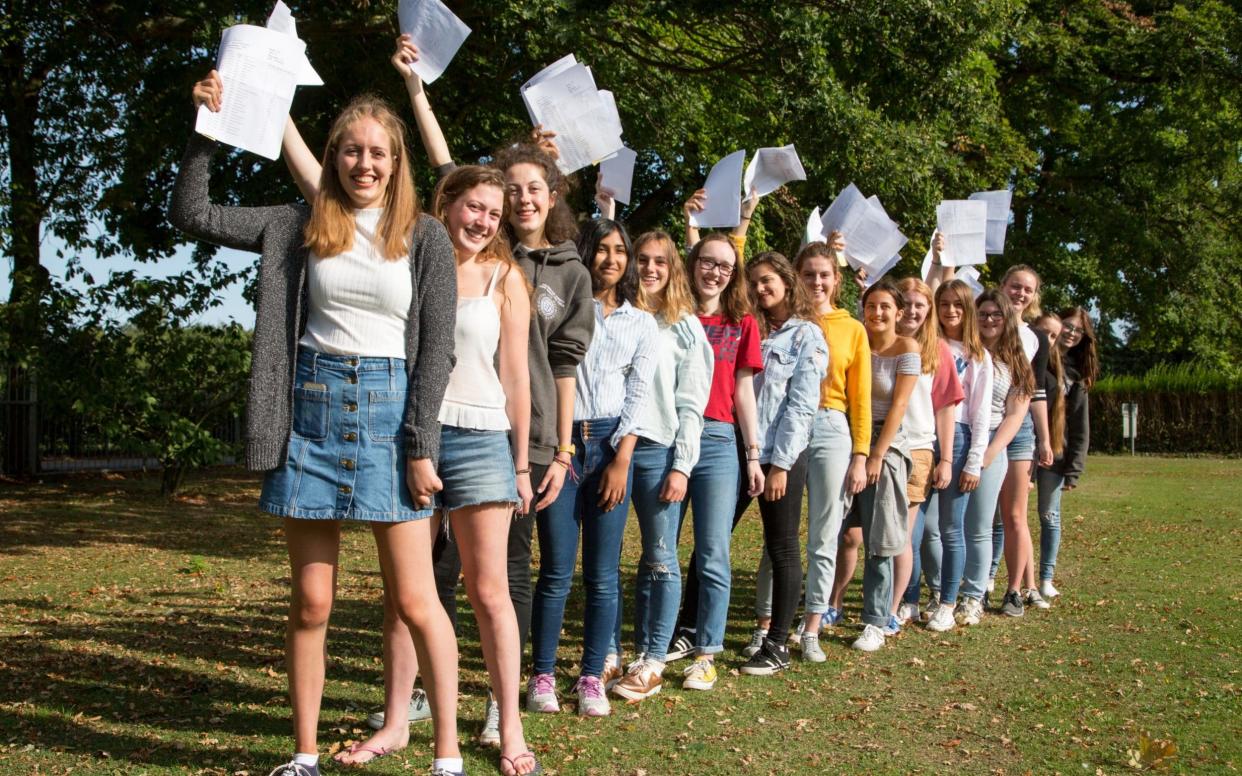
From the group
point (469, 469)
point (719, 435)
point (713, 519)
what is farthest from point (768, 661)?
point (469, 469)

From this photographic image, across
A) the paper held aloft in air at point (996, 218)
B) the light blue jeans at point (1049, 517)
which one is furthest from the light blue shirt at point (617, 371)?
the light blue jeans at point (1049, 517)

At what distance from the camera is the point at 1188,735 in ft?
15.4

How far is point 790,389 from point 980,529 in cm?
214

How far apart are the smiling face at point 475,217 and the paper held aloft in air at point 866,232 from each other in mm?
3593

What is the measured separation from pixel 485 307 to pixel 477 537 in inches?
30.3

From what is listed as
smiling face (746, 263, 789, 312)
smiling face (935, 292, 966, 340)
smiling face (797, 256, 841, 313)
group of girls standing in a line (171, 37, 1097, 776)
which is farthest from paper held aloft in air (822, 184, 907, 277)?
smiling face (746, 263, 789, 312)

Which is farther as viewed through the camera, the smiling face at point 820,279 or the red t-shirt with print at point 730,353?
the smiling face at point 820,279

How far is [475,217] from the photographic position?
4082 millimetres

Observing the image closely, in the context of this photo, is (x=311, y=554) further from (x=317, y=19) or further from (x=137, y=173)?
(x=137, y=173)

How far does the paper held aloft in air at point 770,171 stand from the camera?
6.66m

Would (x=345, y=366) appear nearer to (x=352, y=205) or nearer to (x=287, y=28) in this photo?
(x=352, y=205)

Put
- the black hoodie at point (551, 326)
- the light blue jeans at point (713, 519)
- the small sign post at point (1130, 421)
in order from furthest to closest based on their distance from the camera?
the small sign post at point (1130, 421), the light blue jeans at point (713, 519), the black hoodie at point (551, 326)

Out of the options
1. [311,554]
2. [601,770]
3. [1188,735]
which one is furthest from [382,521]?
[1188,735]

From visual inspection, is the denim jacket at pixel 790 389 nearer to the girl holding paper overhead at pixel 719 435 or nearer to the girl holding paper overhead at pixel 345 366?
the girl holding paper overhead at pixel 719 435
